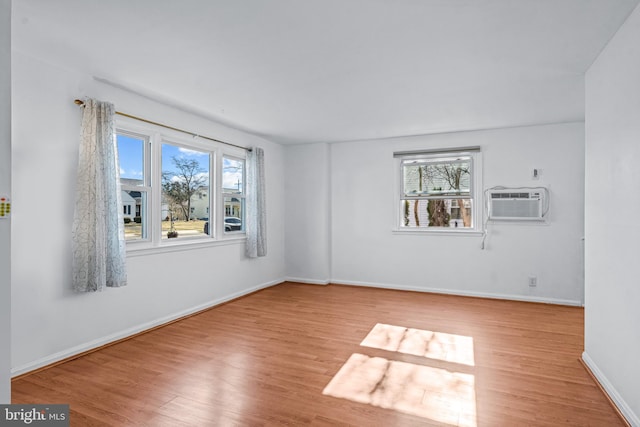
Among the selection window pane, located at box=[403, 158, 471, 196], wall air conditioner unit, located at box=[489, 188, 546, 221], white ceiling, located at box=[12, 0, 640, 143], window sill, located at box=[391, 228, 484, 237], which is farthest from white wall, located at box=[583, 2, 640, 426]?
window pane, located at box=[403, 158, 471, 196]

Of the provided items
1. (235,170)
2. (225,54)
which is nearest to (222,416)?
(225,54)

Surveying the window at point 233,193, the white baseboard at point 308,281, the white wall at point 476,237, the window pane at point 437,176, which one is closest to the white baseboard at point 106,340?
the window at point 233,193

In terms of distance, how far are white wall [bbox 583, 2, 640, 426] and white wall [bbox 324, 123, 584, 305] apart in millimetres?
2181

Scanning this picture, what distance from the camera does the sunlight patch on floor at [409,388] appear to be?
2.23 metres

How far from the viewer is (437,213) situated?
18.3ft

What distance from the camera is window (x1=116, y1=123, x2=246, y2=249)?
3.70 meters

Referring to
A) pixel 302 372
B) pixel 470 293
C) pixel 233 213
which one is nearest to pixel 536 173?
pixel 470 293

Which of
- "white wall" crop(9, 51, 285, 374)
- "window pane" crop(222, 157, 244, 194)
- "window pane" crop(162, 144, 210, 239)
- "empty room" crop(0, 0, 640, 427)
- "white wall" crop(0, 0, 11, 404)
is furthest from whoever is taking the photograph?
"window pane" crop(222, 157, 244, 194)

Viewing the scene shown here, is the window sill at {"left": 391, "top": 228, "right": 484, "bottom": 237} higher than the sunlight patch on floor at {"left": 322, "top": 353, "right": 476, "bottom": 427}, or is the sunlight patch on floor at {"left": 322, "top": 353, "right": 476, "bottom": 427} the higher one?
the window sill at {"left": 391, "top": 228, "right": 484, "bottom": 237}

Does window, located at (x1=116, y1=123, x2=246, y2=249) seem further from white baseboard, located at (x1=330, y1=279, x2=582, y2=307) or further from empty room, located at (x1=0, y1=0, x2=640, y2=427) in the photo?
white baseboard, located at (x1=330, y1=279, x2=582, y2=307)

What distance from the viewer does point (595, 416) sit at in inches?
85.5

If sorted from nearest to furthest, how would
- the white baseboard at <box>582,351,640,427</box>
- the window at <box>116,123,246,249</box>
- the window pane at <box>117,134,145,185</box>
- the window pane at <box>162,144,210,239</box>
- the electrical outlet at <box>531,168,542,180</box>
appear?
the white baseboard at <box>582,351,640,427</box>, the window pane at <box>117,134,145,185</box>, the window at <box>116,123,246,249</box>, the window pane at <box>162,144,210,239</box>, the electrical outlet at <box>531,168,542,180</box>

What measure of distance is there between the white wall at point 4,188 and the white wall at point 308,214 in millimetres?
4619

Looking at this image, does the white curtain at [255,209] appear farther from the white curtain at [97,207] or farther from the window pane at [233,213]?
the white curtain at [97,207]
